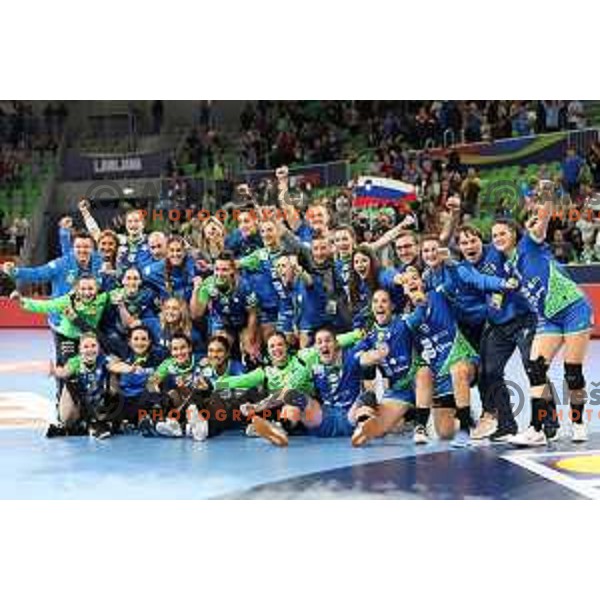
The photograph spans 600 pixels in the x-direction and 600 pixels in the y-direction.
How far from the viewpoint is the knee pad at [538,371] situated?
6027mm

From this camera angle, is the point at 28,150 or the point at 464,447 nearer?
the point at 464,447

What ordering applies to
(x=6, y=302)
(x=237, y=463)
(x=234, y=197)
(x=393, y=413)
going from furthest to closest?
1. (x=6, y=302)
2. (x=234, y=197)
3. (x=393, y=413)
4. (x=237, y=463)

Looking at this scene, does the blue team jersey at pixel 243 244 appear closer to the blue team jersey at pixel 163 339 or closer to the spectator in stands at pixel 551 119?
the blue team jersey at pixel 163 339

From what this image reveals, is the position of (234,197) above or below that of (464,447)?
above

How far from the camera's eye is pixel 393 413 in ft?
20.8

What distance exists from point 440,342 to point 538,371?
0.65m

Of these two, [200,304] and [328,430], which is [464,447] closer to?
[328,430]

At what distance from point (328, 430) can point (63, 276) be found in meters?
2.31

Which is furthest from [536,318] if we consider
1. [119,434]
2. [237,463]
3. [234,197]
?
[234,197]

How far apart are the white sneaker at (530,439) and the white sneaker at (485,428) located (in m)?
0.17

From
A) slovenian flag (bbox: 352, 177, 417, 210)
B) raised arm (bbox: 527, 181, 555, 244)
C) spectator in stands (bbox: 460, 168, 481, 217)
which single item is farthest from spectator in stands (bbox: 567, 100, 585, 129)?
raised arm (bbox: 527, 181, 555, 244)

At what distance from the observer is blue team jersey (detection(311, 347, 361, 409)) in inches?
247

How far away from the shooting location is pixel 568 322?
605cm

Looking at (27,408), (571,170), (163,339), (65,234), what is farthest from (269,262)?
(571,170)
